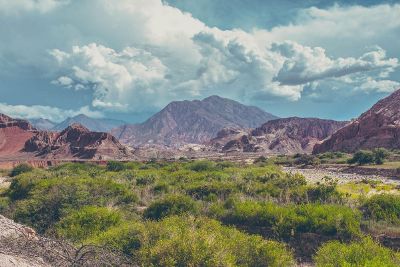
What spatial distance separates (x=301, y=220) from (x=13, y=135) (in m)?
169

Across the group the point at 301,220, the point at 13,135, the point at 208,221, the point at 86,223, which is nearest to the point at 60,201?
the point at 86,223

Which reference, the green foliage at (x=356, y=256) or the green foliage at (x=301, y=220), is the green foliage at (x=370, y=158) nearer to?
the green foliage at (x=301, y=220)

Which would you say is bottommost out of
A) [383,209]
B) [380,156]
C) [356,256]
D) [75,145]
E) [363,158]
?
[356,256]

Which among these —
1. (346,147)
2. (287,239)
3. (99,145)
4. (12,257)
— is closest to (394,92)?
(346,147)

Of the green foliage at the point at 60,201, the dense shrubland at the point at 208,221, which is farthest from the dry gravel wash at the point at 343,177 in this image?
the green foliage at the point at 60,201

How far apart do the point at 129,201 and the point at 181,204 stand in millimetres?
6208

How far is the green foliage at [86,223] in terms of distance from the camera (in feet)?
61.1

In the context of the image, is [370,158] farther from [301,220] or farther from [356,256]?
[356,256]

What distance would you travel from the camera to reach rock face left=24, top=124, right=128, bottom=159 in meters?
143

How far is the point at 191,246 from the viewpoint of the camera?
41.9ft

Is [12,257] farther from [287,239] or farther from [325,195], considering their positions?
[325,195]

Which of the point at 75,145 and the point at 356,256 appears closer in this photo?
the point at 356,256

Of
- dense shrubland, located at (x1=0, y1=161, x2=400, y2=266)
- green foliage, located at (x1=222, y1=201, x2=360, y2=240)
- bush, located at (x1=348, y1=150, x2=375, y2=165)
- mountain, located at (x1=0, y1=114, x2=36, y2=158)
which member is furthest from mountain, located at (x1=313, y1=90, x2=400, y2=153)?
mountain, located at (x1=0, y1=114, x2=36, y2=158)

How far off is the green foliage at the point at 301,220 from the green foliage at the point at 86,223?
6.31 m
